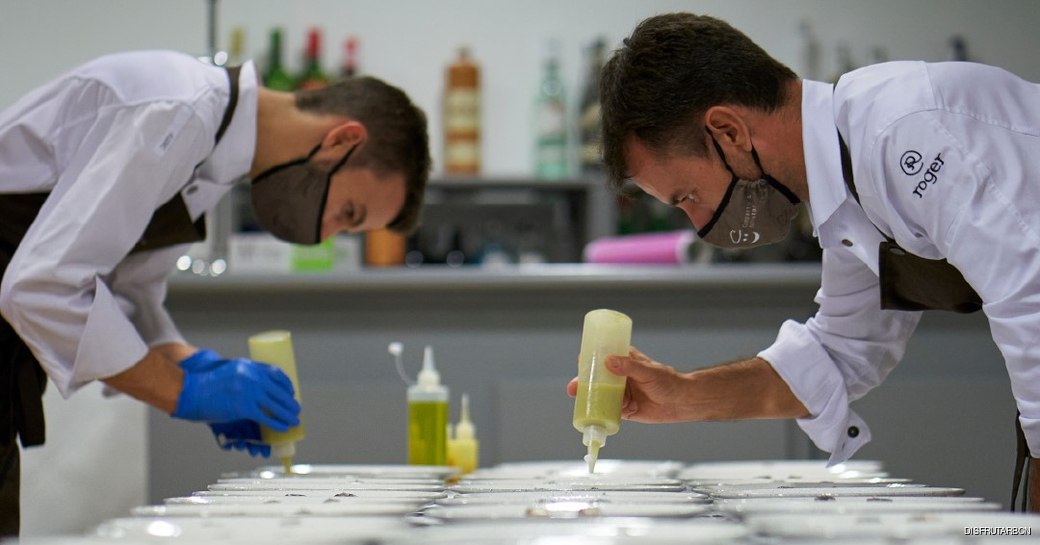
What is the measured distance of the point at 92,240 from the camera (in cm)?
156

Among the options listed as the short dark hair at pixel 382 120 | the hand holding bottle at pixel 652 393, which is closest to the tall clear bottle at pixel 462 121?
the short dark hair at pixel 382 120

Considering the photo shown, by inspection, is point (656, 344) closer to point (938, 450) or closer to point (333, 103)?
point (938, 450)

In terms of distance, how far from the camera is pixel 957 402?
241 centimetres

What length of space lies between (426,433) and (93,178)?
633 mm

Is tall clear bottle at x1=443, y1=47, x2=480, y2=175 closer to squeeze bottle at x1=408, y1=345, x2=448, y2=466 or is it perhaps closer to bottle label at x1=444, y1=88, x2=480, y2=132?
bottle label at x1=444, y1=88, x2=480, y2=132

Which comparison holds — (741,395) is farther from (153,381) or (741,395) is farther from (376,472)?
(153,381)

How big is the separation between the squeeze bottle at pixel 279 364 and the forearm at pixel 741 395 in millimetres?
624

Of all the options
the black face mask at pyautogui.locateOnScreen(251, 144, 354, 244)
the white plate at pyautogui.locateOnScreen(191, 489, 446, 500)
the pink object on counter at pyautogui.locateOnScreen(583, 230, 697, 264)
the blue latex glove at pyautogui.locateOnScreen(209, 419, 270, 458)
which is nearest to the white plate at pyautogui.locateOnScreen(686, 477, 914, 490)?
the white plate at pyautogui.locateOnScreen(191, 489, 446, 500)

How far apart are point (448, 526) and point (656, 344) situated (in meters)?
1.61

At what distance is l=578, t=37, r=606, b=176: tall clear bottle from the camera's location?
3381 mm

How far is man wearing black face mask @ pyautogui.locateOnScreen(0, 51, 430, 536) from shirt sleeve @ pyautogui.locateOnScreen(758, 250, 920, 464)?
0.76 metres

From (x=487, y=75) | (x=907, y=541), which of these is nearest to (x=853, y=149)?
(x=907, y=541)

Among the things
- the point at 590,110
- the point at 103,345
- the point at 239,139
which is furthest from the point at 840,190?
the point at 590,110

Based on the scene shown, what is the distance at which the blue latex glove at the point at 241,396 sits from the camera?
1615 mm
